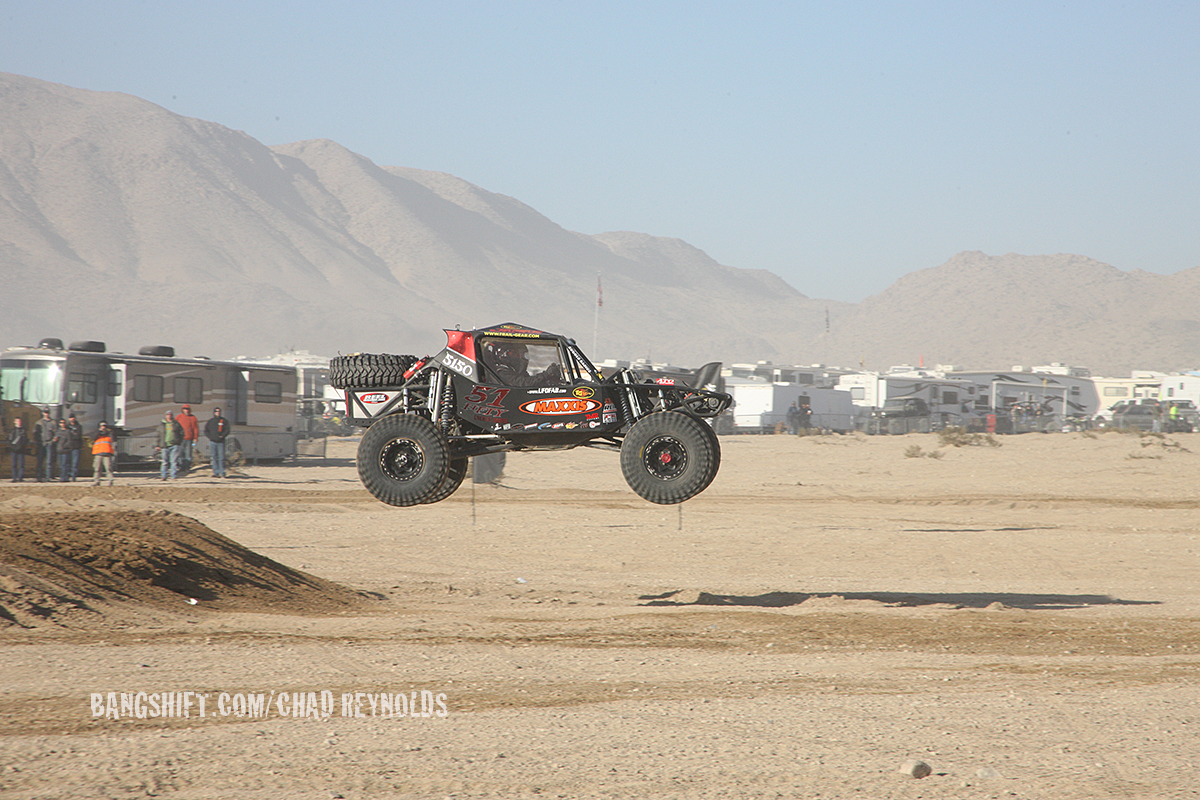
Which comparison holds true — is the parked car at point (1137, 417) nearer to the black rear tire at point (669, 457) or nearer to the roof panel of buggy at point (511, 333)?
the black rear tire at point (669, 457)

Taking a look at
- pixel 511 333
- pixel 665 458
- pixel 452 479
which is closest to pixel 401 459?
pixel 452 479

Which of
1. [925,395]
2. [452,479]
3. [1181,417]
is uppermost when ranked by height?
[925,395]

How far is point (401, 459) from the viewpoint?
10.5m

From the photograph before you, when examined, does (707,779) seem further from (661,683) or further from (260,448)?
(260,448)

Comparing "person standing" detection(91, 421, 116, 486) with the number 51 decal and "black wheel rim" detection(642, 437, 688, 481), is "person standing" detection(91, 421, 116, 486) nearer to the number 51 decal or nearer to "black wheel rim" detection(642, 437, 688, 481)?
the number 51 decal

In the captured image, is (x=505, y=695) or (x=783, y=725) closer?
(x=783, y=725)

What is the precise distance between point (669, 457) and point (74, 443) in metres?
19.8

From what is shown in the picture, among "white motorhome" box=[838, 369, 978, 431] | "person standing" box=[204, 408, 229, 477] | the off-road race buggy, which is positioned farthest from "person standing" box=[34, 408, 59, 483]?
"white motorhome" box=[838, 369, 978, 431]

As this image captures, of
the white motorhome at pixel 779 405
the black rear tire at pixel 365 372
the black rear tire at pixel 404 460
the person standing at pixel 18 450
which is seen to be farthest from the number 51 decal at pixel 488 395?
the white motorhome at pixel 779 405

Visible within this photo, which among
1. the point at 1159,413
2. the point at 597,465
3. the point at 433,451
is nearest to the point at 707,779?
the point at 433,451

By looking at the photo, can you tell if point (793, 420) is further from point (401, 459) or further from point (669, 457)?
point (401, 459)

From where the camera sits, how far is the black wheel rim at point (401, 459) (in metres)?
10.4

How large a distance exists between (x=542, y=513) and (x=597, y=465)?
13.6 metres

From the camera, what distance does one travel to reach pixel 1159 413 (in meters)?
50.4
